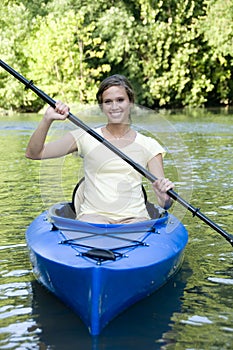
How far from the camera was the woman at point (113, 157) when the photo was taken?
4234 mm

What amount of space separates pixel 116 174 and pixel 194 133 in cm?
1206

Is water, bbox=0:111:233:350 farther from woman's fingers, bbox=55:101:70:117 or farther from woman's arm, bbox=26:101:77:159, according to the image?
woman's fingers, bbox=55:101:70:117

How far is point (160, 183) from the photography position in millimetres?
4340

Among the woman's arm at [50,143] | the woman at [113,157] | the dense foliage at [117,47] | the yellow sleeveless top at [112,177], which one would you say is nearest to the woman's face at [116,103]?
the woman at [113,157]

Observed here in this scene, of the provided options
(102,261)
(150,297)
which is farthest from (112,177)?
(102,261)

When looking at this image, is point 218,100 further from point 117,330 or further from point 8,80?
point 117,330

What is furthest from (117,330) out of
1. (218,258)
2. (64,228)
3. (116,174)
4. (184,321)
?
(218,258)

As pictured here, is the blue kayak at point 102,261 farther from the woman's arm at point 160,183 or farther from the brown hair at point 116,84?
the brown hair at point 116,84

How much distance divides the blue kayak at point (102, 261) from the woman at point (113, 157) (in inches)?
8.1

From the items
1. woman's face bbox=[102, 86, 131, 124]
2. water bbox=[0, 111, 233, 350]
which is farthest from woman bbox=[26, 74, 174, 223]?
water bbox=[0, 111, 233, 350]

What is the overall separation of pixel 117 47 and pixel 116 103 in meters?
23.2

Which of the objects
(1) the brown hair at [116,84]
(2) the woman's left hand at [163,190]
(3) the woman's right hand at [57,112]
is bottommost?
(2) the woman's left hand at [163,190]

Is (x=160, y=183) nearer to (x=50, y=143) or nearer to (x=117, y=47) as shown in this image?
(x=50, y=143)

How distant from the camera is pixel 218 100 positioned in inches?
1254
